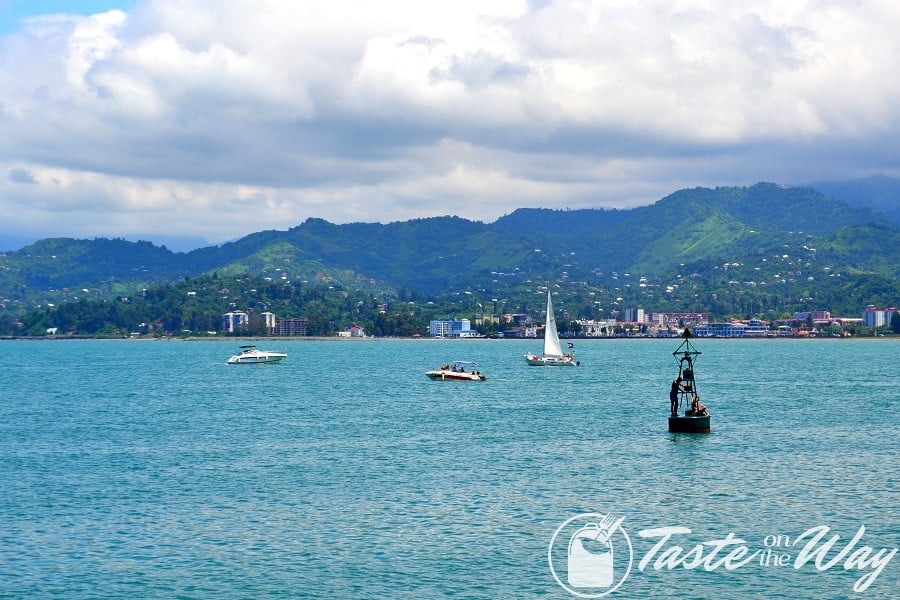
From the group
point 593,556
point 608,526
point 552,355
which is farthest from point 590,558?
point 552,355

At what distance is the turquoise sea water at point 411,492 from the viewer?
39469 millimetres

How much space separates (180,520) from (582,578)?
19417mm

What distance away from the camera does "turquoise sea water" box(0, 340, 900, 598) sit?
3947 centimetres

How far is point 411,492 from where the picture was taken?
55.2 m

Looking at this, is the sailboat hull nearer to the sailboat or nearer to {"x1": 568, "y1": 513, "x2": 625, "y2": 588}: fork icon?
the sailboat

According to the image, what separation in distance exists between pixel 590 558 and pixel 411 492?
15202 mm

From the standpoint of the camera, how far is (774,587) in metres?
38.2

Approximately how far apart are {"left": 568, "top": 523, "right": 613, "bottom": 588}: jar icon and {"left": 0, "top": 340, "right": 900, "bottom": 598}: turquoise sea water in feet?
3.22

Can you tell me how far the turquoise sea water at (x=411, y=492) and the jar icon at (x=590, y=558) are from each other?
98 centimetres

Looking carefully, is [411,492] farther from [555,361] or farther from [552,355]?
[552,355]

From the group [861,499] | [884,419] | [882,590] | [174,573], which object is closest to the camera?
[882,590]

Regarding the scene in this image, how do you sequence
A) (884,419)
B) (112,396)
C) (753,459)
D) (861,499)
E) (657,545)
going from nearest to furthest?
(657,545) → (861,499) → (753,459) → (884,419) → (112,396)

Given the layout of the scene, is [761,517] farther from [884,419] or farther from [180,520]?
[884,419]

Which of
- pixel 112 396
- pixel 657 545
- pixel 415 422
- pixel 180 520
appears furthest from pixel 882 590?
pixel 112 396
